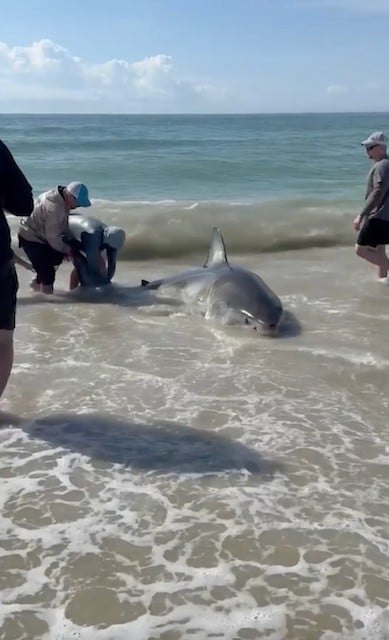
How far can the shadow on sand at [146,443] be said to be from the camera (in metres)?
5.04

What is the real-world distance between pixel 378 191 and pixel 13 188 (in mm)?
5971

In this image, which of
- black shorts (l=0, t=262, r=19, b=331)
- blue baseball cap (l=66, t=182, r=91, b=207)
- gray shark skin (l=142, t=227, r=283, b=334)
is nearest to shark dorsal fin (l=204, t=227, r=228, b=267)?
gray shark skin (l=142, t=227, r=283, b=334)

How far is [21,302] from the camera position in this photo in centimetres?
941

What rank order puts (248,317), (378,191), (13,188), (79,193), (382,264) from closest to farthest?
1. (13,188)
2. (248,317)
3. (79,193)
4. (378,191)
5. (382,264)

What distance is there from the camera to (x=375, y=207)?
32.0 feet

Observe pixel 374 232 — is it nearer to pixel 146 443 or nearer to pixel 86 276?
pixel 86 276

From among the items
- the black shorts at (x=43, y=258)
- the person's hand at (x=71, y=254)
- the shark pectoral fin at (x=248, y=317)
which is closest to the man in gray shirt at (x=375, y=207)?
the shark pectoral fin at (x=248, y=317)

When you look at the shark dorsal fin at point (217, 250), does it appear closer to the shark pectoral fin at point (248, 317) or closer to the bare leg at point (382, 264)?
the shark pectoral fin at point (248, 317)

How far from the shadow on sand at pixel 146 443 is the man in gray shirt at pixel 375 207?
209 inches

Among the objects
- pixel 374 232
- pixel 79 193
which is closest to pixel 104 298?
pixel 79 193

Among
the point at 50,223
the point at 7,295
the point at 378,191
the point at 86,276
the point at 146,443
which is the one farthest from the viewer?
the point at 86,276

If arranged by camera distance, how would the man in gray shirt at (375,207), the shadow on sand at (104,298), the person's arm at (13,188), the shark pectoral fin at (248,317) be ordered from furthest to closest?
the man in gray shirt at (375,207)
the shadow on sand at (104,298)
the shark pectoral fin at (248,317)
the person's arm at (13,188)

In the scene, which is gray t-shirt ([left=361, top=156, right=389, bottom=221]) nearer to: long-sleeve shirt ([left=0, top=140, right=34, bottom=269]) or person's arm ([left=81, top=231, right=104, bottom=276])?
person's arm ([left=81, top=231, right=104, bottom=276])

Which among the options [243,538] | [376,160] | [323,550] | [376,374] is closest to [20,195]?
[243,538]
